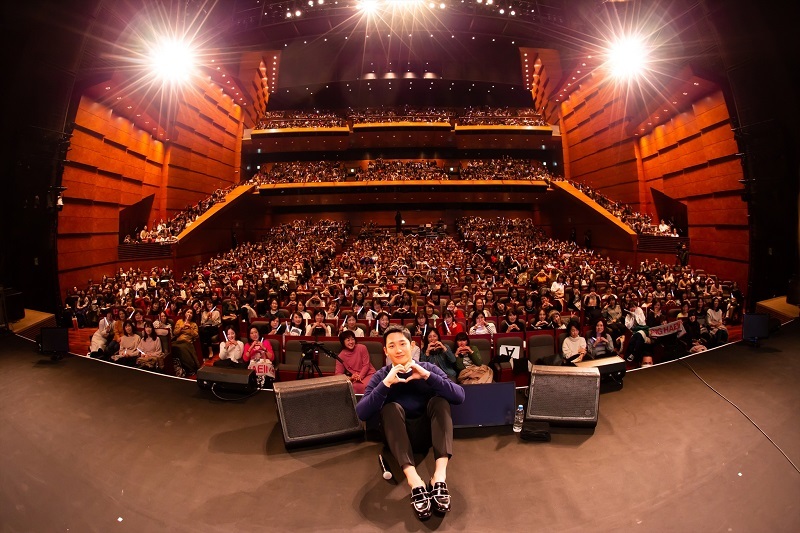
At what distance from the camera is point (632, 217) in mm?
16672

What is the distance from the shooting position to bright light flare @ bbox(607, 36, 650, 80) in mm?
13642

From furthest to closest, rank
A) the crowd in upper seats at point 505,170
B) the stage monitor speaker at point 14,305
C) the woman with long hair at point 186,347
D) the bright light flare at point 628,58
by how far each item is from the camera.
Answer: the crowd in upper seats at point 505,170
the bright light flare at point 628,58
the stage monitor speaker at point 14,305
the woman with long hair at point 186,347

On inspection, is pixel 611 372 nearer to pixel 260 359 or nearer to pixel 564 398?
pixel 564 398

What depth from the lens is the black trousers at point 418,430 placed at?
243cm

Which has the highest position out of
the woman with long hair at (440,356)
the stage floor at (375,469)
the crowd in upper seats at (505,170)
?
the crowd in upper seats at (505,170)

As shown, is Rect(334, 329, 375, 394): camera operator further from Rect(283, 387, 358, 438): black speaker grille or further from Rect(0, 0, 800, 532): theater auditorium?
Rect(283, 387, 358, 438): black speaker grille

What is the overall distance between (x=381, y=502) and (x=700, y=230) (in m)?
14.9

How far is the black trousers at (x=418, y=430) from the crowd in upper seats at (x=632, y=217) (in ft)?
49.1

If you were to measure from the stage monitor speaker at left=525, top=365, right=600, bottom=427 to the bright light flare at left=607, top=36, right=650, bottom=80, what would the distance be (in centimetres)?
1329

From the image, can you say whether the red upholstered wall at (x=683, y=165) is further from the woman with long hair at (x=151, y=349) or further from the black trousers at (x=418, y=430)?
the woman with long hair at (x=151, y=349)

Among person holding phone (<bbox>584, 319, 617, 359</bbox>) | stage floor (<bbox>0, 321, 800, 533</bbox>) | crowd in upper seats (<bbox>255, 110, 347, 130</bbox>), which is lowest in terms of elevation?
stage floor (<bbox>0, 321, 800, 533</bbox>)

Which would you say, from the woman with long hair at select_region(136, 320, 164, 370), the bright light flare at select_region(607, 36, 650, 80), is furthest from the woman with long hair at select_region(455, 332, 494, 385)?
the bright light flare at select_region(607, 36, 650, 80)

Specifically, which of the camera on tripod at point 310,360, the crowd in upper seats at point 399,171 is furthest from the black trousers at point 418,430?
the crowd in upper seats at point 399,171

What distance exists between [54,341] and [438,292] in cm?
619
